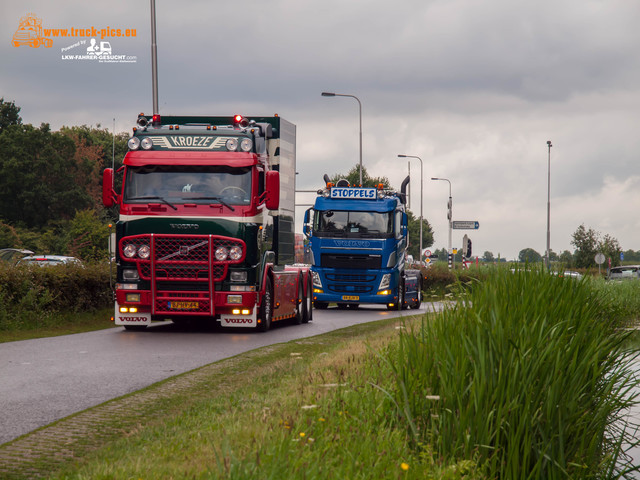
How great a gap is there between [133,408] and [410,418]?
11.0ft

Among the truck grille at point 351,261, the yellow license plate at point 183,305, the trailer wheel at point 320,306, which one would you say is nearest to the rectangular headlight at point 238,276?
the yellow license plate at point 183,305

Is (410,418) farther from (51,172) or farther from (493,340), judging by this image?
(51,172)

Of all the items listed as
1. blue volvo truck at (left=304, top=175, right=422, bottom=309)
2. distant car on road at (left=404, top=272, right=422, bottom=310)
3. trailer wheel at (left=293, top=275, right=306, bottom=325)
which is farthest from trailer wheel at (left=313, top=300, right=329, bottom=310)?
trailer wheel at (left=293, top=275, right=306, bottom=325)

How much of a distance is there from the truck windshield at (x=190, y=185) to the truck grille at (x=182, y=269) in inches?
29.2

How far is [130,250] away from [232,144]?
272 cm

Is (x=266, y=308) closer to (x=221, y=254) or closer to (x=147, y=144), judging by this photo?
(x=221, y=254)

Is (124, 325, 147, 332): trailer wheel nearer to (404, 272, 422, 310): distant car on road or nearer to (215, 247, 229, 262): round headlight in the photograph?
(215, 247, 229, 262): round headlight

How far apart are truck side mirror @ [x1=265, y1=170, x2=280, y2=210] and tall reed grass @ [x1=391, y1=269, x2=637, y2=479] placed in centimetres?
953

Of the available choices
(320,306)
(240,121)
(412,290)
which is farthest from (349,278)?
(240,121)

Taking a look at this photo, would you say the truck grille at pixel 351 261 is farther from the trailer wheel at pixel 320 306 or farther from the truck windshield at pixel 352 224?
the trailer wheel at pixel 320 306

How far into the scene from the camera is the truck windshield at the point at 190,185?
17.0 meters

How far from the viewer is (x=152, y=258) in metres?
16.9

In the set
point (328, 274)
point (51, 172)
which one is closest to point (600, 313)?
point (328, 274)

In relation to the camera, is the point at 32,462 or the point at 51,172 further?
the point at 51,172
